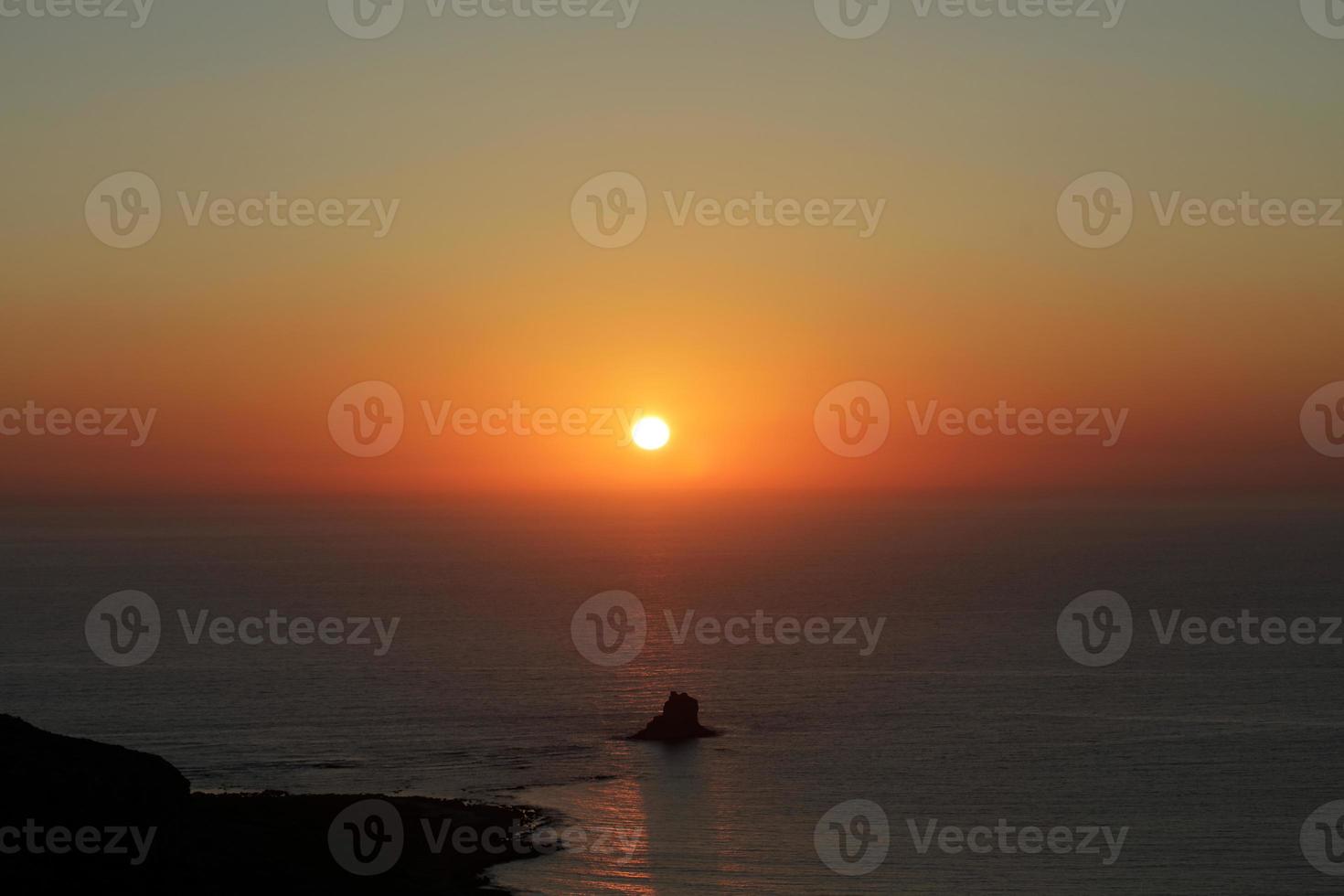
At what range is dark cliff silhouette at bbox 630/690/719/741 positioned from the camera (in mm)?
95188

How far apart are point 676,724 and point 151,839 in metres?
52.2

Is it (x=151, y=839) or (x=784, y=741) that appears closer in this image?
(x=151, y=839)

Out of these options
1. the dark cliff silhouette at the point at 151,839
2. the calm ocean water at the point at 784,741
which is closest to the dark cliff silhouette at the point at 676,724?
the calm ocean water at the point at 784,741

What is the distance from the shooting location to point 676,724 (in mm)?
95250

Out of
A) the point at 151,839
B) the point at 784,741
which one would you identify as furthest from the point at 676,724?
the point at 151,839

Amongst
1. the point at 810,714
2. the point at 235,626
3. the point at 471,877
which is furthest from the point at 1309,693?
the point at 235,626

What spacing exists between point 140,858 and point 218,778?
3610 cm

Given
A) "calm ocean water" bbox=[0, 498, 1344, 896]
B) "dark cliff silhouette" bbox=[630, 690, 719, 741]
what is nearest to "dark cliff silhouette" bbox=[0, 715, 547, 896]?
"calm ocean water" bbox=[0, 498, 1344, 896]

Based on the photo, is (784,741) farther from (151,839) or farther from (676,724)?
(151,839)

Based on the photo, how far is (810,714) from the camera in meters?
106

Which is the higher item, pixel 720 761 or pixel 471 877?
pixel 720 761

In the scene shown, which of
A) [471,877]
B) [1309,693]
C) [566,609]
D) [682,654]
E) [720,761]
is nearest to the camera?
[471,877]

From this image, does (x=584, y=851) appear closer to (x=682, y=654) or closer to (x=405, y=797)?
(x=405, y=797)

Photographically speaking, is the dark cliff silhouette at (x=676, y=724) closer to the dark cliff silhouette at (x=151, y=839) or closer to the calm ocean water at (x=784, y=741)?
the calm ocean water at (x=784, y=741)
